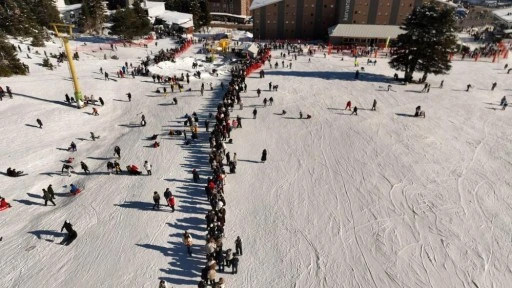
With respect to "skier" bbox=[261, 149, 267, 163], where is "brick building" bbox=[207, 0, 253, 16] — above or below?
above

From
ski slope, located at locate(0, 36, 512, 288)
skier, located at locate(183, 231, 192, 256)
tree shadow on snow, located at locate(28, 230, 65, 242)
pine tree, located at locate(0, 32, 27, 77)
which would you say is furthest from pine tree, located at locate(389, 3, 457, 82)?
pine tree, located at locate(0, 32, 27, 77)

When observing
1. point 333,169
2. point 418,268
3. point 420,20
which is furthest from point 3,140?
point 420,20

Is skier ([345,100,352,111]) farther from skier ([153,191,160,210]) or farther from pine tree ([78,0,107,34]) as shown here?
pine tree ([78,0,107,34])

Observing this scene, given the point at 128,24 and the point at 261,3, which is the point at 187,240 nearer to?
the point at 128,24

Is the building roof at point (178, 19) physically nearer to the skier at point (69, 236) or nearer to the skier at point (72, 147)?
the skier at point (72, 147)

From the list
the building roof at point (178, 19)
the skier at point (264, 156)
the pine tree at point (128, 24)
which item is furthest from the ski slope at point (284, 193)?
the building roof at point (178, 19)

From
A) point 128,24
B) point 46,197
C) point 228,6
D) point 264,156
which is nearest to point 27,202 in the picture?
point 46,197
